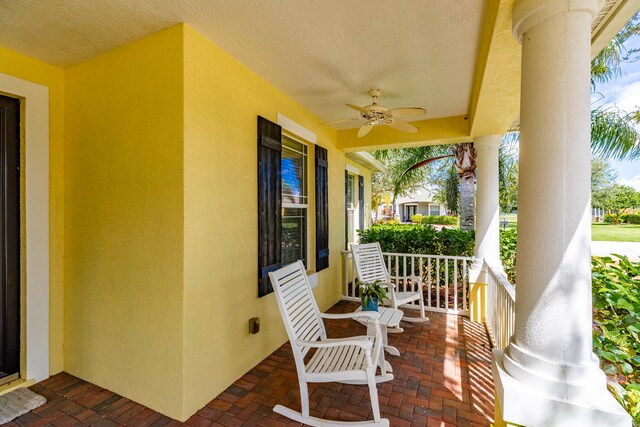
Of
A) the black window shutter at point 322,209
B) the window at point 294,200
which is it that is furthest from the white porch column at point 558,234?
the black window shutter at point 322,209

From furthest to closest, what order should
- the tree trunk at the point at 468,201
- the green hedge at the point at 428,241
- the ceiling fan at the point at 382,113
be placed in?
the tree trunk at the point at 468,201 < the green hedge at the point at 428,241 < the ceiling fan at the point at 382,113

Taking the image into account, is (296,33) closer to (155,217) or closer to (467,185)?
(155,217)

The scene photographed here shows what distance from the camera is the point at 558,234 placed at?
4.05ft

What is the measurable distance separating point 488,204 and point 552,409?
3.17m

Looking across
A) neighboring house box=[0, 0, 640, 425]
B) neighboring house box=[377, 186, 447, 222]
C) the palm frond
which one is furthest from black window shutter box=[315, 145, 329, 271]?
neighboring house box=[377, 186, 447, 222]

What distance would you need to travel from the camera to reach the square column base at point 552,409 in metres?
1.12

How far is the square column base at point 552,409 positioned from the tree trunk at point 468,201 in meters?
4.78

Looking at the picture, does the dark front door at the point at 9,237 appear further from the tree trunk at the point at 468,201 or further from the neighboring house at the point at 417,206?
the neighboring house at the point at 417,206

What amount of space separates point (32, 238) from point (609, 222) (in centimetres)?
2604

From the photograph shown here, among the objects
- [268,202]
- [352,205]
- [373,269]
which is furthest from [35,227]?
[352,205]

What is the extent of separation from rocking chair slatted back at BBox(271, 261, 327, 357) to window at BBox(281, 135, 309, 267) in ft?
2.86

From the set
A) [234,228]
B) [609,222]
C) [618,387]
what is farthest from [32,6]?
[609,222]

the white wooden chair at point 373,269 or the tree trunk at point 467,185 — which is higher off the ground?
the tree trunk at point 467,185

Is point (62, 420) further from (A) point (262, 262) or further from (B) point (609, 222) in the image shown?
(B) point (609, 222)
